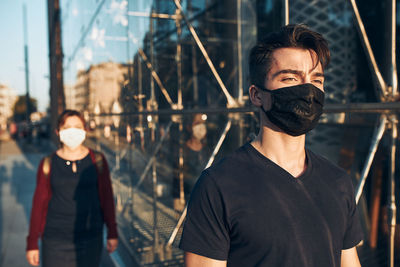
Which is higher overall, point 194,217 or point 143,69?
point 143,69

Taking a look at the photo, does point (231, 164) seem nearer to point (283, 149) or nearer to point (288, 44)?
point (283, 149)

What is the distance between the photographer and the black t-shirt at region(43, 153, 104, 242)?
9.54ft

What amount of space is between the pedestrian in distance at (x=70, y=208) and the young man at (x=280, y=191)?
191 centimetres

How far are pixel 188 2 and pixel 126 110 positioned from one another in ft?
5.54

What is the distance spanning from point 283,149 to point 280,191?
0.19 m

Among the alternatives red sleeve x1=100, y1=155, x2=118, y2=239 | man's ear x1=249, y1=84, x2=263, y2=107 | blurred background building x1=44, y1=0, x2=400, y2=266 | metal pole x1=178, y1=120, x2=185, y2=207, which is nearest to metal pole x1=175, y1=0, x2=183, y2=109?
blurred background building x1=44, y1=0, x2=400, y2=266

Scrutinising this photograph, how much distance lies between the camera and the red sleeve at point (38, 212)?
289 cm

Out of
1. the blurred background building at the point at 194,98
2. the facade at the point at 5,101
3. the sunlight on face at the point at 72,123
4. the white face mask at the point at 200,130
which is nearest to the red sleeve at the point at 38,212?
the sunlight on face at the point at 72,123

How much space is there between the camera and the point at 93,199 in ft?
9.99

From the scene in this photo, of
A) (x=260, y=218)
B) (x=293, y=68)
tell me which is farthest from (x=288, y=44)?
(x=260, y=218)

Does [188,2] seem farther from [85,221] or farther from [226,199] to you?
[226,199]

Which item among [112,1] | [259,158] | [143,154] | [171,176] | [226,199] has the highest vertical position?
[112,1]

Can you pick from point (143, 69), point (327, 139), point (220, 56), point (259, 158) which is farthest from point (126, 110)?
point (259, 158)

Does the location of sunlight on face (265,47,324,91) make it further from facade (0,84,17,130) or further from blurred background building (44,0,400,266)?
facade (0,84,17,130)
